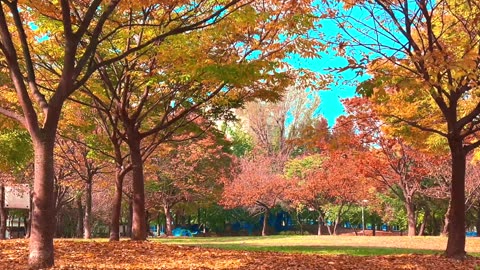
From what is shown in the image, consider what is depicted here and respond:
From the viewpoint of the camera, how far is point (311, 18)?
10.7m

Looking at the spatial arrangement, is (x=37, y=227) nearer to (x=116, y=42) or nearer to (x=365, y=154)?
(x=116, y=42)

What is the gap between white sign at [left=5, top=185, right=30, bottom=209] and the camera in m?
26.5

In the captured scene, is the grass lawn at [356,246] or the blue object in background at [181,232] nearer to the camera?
the grass lawn at [356,246]

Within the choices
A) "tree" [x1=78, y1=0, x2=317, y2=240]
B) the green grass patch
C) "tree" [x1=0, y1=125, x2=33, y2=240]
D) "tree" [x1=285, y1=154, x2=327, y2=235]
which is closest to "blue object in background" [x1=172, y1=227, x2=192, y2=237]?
"tree" [x1=285, y1=154, x2=327, y2=235]

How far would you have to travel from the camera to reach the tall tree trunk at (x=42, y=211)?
670 cm

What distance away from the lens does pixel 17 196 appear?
88.8 feet

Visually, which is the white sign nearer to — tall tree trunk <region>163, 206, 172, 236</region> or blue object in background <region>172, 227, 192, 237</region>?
tall tree trunk <region>163, 206, 172, 236</region>

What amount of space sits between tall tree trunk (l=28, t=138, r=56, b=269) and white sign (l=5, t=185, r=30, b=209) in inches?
840

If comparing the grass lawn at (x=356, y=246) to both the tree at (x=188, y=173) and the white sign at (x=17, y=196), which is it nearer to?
the white sign at (x=17, y=196)

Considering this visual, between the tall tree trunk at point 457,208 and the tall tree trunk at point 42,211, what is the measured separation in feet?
24.4

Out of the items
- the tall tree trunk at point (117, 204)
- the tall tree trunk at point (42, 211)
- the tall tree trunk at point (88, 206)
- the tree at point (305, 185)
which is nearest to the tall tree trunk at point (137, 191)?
the tall tree trunk at point (117, 204)

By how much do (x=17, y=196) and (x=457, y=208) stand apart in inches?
925

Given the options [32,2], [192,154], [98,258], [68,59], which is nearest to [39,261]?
[98,258]

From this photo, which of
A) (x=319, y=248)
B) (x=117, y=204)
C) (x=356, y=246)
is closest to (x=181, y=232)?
(x=117, y=204)
